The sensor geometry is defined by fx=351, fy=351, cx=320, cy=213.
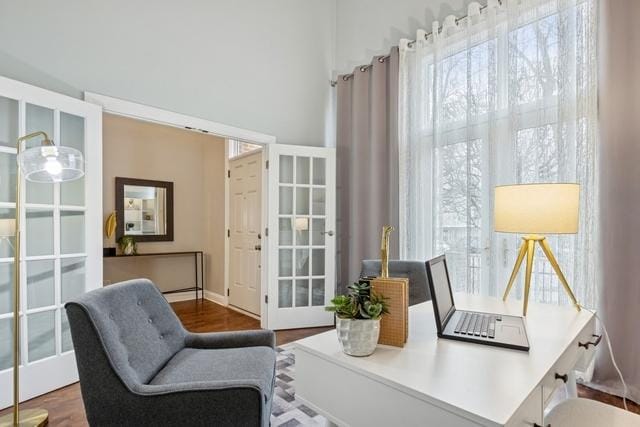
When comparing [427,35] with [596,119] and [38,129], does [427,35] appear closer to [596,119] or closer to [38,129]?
[596,119]

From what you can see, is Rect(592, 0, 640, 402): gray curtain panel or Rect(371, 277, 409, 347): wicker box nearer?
Rect(371, 277, 409, 347): wicker box

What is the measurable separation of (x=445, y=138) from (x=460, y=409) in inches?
102

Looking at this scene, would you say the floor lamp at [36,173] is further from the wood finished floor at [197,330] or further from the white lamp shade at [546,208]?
the white lamp shade at [546,208]

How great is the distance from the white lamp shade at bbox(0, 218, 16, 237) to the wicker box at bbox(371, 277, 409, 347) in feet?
7.15

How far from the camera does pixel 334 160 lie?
383cm

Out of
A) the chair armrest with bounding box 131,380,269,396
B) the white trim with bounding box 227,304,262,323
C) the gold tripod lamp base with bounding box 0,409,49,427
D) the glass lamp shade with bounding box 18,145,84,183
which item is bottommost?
the white trim with bounding box 227,304,262,323

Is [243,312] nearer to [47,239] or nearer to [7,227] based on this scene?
[47,239]

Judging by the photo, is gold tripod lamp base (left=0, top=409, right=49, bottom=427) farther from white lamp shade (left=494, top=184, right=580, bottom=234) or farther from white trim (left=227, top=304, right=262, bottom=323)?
white lamp shade (left=494, top=184, right=580, bottom=234)

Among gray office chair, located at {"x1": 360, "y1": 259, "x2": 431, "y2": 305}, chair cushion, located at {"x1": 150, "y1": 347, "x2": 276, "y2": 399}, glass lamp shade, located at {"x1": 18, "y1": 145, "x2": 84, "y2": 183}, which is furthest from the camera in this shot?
gray office chair, located at {"x1": 360, "y1": 259, "x2": 431, "y2": 305}

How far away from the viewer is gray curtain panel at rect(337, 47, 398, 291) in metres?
3.40

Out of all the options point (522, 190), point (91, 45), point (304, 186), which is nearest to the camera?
point (522, 190)

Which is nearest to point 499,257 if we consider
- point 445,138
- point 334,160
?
point 445,138

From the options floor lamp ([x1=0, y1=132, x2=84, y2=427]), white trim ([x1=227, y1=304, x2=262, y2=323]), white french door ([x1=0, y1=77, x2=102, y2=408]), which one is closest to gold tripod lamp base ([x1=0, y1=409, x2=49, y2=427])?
floor lamp ([x1=0, y1=132, x2=84, y2=427])

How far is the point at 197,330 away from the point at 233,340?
2.10 meters
